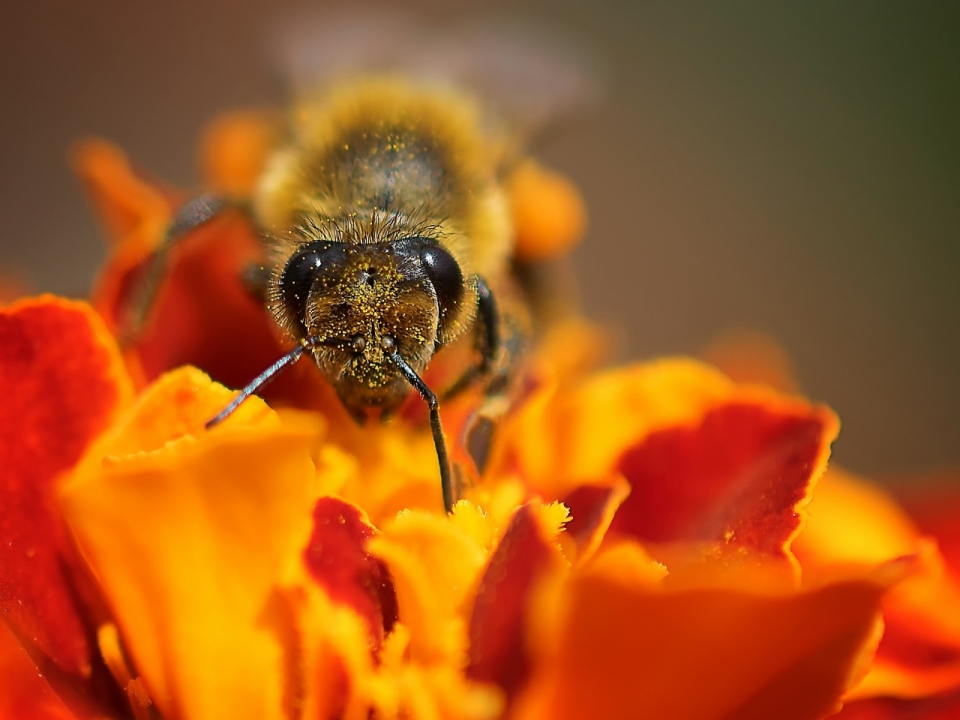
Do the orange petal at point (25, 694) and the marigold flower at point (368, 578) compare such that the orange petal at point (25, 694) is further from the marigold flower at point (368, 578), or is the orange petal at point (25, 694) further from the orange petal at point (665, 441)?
the orange petal at point (665, 441)

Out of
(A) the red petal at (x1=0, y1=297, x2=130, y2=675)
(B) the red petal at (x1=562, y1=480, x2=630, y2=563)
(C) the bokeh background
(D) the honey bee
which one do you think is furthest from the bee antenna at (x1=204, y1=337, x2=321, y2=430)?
(C) the bokeh background

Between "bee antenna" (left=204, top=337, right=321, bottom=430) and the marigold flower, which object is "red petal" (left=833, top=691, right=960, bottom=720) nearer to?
the marigold flower

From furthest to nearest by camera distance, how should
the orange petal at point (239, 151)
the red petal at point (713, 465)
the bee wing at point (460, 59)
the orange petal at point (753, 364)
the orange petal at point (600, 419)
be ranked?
the orange petal at point (753, 364)
the bee wing at point (460, 59)
the orange petal at point (239, 151)
the orange petal at point (600, 419)
the red petal at point (713, 465)

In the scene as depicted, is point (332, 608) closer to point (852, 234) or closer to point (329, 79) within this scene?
point (329, 79)

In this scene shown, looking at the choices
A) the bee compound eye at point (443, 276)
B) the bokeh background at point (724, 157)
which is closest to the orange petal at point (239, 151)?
the bee compound eye at point (443, 276)

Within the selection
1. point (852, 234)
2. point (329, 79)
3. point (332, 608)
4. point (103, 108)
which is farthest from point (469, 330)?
point (852, 234)
